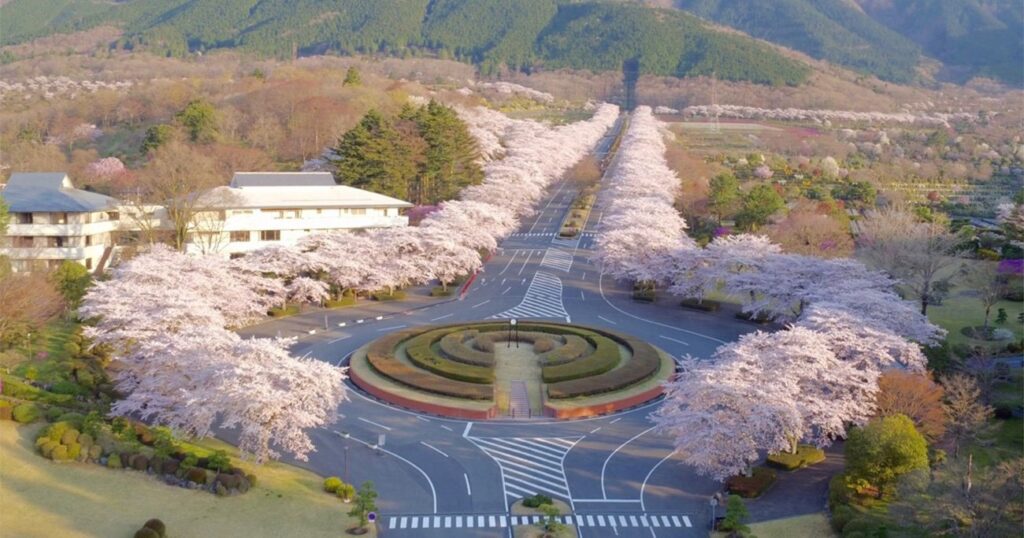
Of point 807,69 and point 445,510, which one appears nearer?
point 445,510

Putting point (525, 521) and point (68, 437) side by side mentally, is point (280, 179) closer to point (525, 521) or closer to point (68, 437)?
point (68, 437)

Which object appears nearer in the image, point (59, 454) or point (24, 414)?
point (59, 454)

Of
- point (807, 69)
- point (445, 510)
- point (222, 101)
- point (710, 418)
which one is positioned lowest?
point (445, 510)

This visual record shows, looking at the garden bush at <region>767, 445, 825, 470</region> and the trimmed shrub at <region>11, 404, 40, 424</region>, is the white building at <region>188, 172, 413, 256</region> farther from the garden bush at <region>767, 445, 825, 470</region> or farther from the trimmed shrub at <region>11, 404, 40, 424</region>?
the garden bush at <region>767, 445, 825, 470</region>

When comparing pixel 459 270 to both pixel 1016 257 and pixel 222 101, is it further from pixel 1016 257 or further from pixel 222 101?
pixel 222 101

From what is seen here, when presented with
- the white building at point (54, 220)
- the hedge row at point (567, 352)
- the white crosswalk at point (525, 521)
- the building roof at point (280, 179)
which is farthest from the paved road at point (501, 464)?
the building roof at point (280, 179)

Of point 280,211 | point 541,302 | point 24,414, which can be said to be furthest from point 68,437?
point 280,211

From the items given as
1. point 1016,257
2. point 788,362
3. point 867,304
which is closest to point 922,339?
point 867,304
